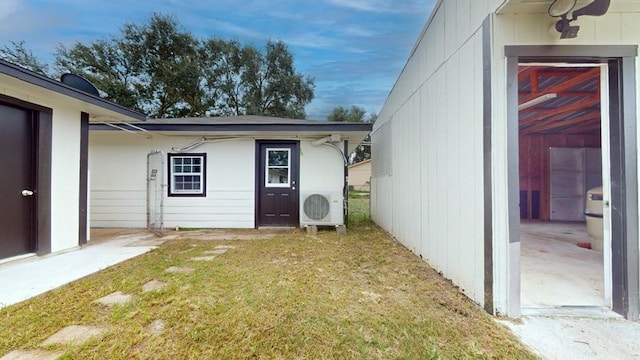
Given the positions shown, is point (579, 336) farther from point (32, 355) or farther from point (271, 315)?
point (32, 355)

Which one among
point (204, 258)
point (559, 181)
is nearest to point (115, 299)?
point (204, 258)

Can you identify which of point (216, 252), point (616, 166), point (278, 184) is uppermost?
point (616, 166)

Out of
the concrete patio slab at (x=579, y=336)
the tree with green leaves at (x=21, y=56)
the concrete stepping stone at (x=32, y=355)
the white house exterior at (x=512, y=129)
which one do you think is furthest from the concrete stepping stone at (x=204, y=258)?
the tree with green leaves at (x=21, y=56)

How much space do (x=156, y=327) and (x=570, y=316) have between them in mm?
3095

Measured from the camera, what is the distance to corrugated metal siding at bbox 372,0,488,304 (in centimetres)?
255

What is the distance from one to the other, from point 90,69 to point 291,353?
1803cm

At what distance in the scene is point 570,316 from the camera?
7.51ft

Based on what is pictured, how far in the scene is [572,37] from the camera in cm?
221

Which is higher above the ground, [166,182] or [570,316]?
[166,182]

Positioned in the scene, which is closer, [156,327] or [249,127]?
[156,327]

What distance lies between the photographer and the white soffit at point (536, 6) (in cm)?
215

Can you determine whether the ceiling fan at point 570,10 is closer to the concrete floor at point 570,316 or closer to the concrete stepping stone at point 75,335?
the concrete floor at point 570,316

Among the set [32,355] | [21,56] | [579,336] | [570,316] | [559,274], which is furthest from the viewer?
[21,56]

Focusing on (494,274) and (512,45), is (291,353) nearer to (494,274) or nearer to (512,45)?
(494,274)
